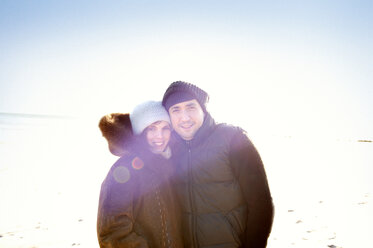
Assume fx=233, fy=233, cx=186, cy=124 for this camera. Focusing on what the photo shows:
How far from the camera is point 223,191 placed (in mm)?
2326

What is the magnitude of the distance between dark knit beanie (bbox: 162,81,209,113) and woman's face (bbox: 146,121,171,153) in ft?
0.99

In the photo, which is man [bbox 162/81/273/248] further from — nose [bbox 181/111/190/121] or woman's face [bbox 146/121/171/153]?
woman's face [bbox 146/121/171/153]

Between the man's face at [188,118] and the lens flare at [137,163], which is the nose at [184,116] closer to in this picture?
the man's face at [188,118]

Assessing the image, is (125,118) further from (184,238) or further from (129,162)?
(184,238)

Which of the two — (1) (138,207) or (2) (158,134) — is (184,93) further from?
(1) (138,207)

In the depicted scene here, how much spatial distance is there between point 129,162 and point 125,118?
621 mm

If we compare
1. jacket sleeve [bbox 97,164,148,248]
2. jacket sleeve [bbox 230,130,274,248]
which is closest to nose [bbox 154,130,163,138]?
jacket sleeve [bbox 97,164,148,248]

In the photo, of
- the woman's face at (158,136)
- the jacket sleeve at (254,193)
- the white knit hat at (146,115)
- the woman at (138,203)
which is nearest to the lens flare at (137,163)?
the woman at (138,203)

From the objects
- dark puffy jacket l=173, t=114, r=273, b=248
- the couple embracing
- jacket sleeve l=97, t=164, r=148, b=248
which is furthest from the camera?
dark puffy jacket l=173, t=114, r=273, b=248

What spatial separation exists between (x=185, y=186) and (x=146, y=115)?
37.7 inches

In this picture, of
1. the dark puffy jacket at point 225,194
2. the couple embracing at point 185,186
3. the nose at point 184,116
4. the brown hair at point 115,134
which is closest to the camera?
the couple embracing at point 185,186

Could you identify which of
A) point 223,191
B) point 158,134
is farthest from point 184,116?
point 223,191

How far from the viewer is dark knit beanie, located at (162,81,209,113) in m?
2.63

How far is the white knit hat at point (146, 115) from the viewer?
276 centimetres
